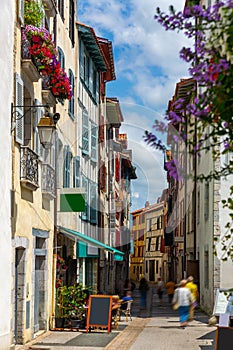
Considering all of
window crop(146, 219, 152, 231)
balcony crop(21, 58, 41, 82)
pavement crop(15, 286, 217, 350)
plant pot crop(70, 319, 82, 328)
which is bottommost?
pavement crop(15, 286, 217, 350)

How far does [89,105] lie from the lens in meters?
30.4

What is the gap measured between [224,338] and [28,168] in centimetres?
612

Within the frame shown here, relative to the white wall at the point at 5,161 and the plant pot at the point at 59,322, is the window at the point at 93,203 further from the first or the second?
the white wall at the point at 5,161

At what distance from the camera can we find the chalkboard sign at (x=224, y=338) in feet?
34.6

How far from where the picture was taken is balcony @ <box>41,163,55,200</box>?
17.5 meters

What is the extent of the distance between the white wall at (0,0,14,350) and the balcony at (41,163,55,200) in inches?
145

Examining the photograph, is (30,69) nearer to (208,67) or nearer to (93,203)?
(208,67)

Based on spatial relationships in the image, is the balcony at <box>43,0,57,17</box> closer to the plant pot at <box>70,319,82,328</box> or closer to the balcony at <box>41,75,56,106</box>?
the balcony at <box>41,75,56,106</box>

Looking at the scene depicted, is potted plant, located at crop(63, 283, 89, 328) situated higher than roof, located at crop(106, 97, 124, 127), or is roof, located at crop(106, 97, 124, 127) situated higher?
roof, located at crop(106, 97, 124, 127)

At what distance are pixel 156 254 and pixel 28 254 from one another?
65.7 metres

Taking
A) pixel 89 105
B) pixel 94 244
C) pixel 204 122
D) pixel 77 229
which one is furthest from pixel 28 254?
pixel 89 105

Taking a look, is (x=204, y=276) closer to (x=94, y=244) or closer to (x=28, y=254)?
(x=94, y=244)

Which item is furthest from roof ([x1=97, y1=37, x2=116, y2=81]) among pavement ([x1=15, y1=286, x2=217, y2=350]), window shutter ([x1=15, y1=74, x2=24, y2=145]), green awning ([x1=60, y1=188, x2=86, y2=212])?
window shutter ([x1=15, y1=74, x2=24, y2=145])

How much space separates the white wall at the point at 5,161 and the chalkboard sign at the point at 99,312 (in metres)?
4.99
